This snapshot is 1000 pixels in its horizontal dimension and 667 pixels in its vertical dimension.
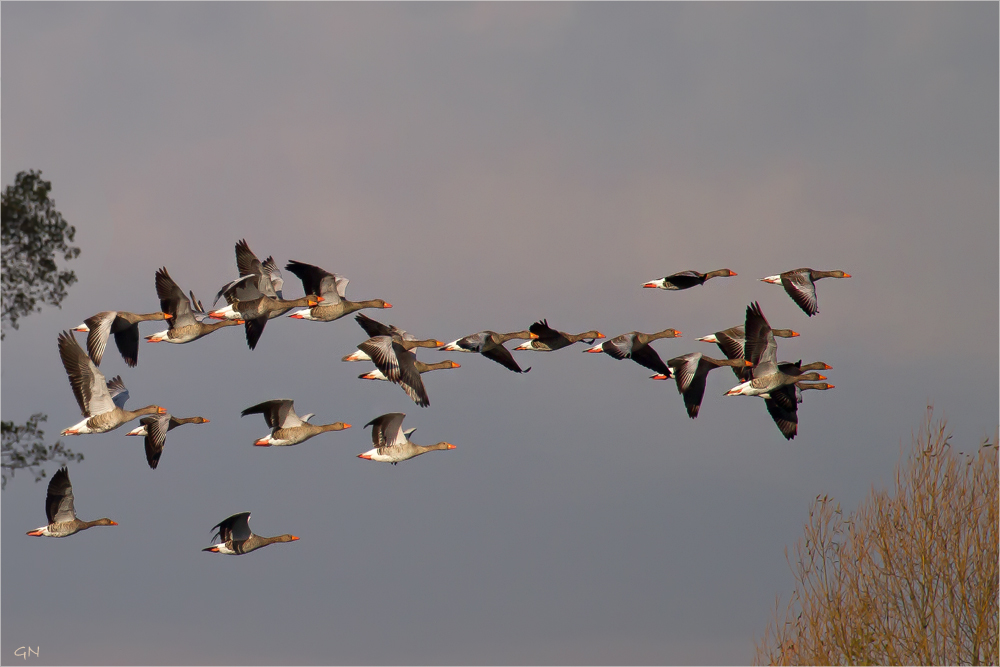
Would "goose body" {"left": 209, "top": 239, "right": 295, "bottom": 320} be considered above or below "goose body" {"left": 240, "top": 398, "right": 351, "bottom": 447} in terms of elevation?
above

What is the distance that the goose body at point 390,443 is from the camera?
930 inches

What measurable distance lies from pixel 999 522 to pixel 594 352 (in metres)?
8.57

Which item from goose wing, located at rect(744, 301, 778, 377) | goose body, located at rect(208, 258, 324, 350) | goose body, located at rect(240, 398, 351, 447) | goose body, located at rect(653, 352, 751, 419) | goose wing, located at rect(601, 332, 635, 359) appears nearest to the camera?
goose wing, located at rect(744, 301, 778, 377)

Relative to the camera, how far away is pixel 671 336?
92.0 feet

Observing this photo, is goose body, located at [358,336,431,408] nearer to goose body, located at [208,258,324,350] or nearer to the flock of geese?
the flock of geese

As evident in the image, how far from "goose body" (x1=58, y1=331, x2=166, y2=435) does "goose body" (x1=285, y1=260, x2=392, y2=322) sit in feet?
12.4

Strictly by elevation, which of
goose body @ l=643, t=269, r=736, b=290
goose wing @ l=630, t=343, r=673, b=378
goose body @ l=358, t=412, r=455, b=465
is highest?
goose body @ l=643, t=269, r=736, b=290

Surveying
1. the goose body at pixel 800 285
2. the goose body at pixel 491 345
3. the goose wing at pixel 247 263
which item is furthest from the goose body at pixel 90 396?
the goose body at pixel 800 285

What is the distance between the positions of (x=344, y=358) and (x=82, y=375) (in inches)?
209

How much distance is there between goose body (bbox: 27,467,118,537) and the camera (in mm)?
23984

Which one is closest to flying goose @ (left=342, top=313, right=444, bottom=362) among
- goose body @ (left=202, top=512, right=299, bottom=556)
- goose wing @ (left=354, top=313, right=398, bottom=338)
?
goose wing @ (left=354, top=313, right=398, bottom=338)

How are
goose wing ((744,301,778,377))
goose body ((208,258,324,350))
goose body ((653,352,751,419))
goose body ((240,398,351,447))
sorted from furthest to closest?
1. goose body ((208,258,324,350))
2. goose body ((653,352,751,419))
3. goose body ((240,398,351,447))
4. goose wing ((744,301,778,377))

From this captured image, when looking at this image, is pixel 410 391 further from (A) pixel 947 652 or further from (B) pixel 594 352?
(A) pixel 947 652

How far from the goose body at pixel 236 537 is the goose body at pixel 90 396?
8.55ft
